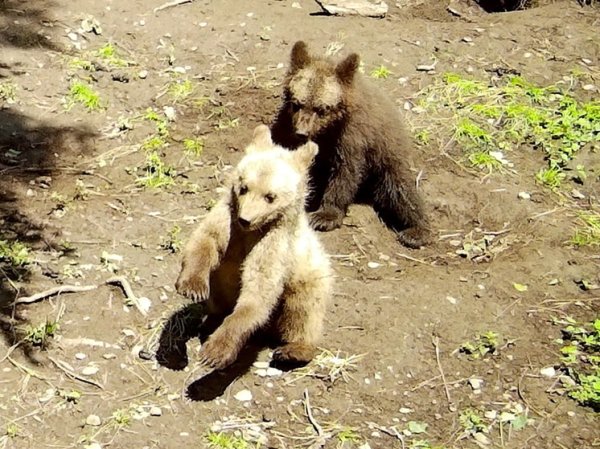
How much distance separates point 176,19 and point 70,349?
420 centimetres

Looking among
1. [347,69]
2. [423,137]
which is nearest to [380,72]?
[423,137]

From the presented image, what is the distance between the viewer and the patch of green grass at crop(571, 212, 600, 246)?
6164mm

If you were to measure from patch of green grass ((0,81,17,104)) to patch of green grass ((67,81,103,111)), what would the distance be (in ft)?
1.33

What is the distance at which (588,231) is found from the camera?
6289 millimetres

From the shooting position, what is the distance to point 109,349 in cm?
478

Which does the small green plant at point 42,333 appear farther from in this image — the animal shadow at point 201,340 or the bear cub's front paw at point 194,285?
the bear cub's front paw at point 194,285

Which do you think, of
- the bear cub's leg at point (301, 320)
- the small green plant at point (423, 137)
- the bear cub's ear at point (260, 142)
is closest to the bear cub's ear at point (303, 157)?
the bear cub's ear at point (260, 142)

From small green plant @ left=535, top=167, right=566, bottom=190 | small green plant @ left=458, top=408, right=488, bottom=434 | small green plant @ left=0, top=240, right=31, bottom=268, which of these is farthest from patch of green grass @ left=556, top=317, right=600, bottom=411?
small green plant @ left=0, top=240, right=31, bottom=268

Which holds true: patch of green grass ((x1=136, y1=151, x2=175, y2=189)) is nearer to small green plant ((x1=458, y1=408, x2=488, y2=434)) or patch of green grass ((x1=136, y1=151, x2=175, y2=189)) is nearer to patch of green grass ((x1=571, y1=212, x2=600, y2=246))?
small green plant ((x1=458, y1=408, x2=488, y2=434))

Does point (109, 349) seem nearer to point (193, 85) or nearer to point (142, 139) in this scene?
point (142, 139)

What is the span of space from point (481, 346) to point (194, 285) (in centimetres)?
178

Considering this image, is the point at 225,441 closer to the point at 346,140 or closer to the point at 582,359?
the point at 582,359

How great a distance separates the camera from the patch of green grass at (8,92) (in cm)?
680

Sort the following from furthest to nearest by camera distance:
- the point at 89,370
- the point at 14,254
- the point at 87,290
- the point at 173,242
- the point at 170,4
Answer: the point at 170,4 < the point at 173,242 < the point at 14,254 < the point at 87,290 < the point at 89,370
